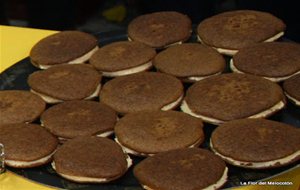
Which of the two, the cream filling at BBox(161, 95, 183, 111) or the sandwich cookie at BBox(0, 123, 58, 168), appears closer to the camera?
the sandwich cookie at BBox(0, 123, 58, 168)

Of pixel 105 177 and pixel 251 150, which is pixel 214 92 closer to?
pixel 251 150

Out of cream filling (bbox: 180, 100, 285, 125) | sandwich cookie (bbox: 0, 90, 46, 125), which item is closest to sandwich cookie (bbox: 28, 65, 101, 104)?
sandwich cookie (bbox: 0, 90, 46, 125)

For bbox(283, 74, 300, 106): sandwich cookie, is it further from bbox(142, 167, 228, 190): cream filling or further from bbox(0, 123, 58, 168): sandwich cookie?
bbox(0, 123, 58, 168): sandwich cookie

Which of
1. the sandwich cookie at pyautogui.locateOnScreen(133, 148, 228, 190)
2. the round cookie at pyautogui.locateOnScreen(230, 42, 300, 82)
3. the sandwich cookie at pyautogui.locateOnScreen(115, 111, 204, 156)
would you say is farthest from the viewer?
the round cookie at pyautogui.locateOnScreen(230, 42, 300, 82)

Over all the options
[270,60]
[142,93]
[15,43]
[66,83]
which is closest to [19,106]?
[66,83]

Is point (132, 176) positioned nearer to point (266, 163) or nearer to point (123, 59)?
point (266, 163)

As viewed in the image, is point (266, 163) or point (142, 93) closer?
point (266, 163)
